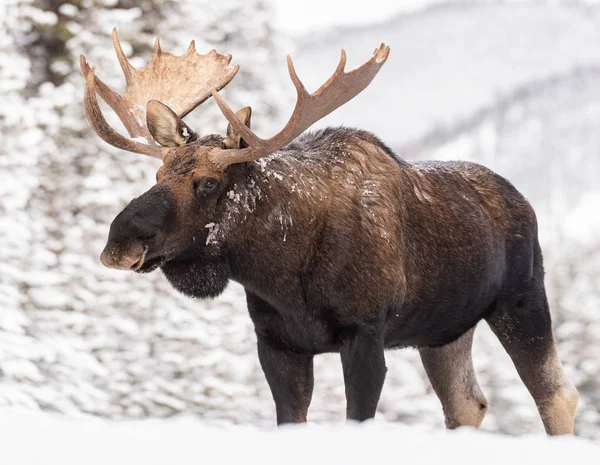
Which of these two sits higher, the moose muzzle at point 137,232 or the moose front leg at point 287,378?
the moose muzzle at point 137,232

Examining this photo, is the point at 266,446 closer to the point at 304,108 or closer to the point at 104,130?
the point at 304,108

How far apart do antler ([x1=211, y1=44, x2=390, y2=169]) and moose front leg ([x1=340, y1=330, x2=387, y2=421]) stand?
38.9 inches

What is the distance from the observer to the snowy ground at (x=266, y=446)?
3.80 metres

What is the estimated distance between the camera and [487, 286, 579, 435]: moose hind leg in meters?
6.11

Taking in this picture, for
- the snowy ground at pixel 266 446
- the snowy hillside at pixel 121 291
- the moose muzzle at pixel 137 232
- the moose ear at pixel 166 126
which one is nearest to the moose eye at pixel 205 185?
the moose muzzle at pixel 137 232

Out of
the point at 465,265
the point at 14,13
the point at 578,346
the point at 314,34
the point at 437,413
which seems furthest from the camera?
the point at 314,34

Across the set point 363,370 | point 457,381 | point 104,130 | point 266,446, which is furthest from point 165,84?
point 266,446

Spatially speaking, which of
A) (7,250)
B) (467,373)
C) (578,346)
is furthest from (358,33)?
(467,373)

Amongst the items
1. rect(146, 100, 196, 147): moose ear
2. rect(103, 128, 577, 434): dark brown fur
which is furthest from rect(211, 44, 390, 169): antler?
rect(146, 100, 196, 147): moose ear

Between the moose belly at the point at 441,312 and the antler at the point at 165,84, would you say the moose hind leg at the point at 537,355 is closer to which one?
the moose belly at the point at 441,312

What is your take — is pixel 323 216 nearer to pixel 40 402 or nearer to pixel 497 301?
pixel 497 301

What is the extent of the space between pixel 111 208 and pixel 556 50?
93855 mm

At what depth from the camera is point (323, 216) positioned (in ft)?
17.7

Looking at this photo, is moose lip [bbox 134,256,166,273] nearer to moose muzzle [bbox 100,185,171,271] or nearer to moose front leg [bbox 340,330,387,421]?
moose muzzle [bbox 100,185,171,271]
